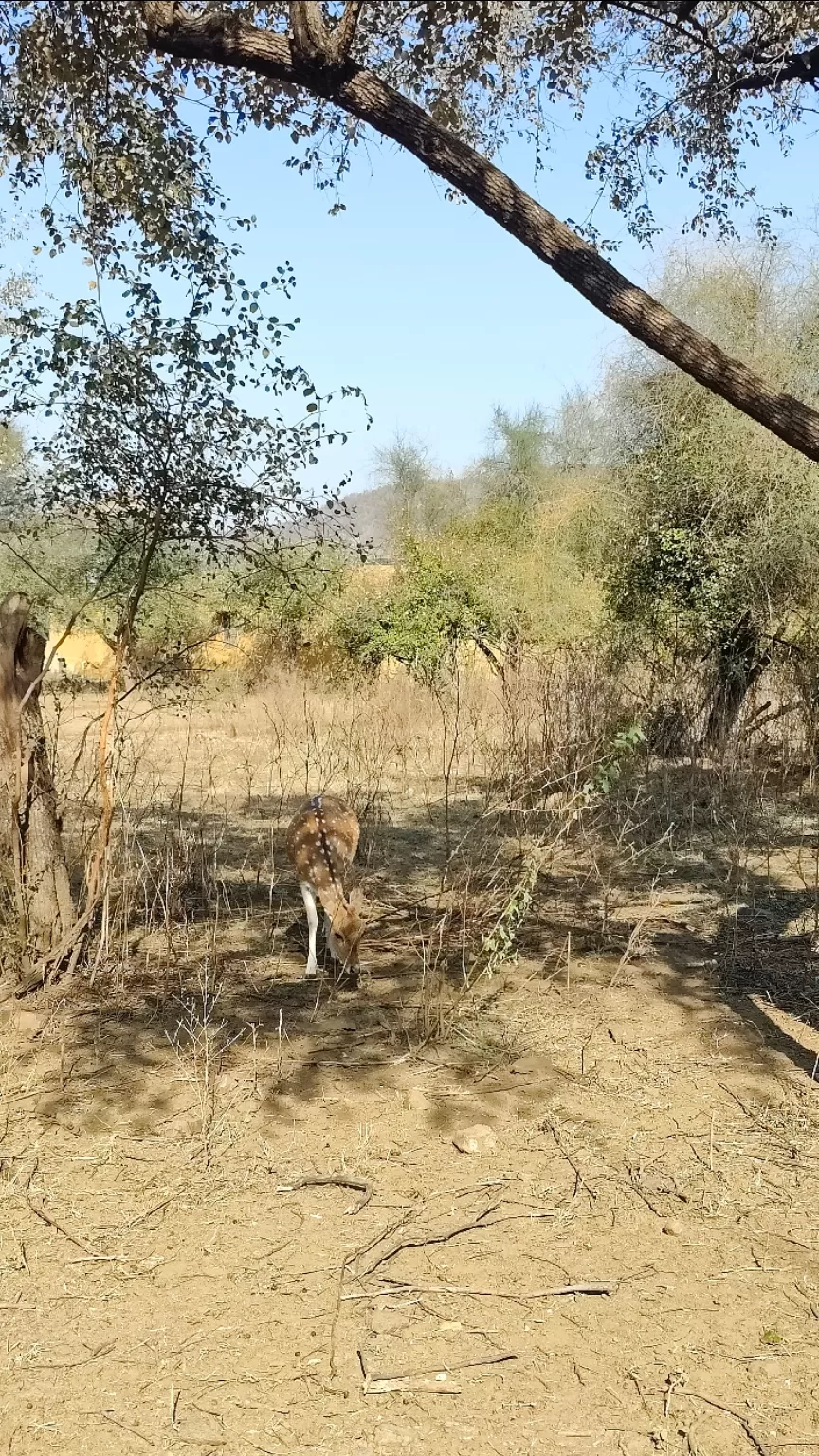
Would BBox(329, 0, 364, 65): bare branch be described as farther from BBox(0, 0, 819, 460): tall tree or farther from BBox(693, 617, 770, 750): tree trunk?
BBox(693, 617, 770, 750): tree trunk

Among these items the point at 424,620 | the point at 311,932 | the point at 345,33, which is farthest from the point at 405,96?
the point at 424,620

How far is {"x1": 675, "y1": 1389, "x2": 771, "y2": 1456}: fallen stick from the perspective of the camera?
254cm

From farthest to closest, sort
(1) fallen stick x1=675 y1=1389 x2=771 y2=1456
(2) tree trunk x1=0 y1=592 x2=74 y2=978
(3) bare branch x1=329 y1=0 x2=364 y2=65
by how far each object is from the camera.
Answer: (2) tree trunk x1=0 y1=592 x2=74 y2=978 < (3) bare branch x1=329 y1=0 x2=364 y2=65 < (1) fallen stick x1=675 y1=1389 x2=771 y2=1456

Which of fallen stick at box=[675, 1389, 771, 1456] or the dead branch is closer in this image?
fallen stick at box=[675, 1389, 771, 1456]

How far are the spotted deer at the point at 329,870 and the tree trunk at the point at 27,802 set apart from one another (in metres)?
1.25

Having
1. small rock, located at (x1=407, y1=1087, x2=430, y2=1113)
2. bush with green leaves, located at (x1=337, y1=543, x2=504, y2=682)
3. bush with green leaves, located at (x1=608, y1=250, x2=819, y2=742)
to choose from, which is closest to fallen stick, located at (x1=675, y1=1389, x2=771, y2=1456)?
small rock, located at (x1=407, y1=1087, x2=430, y2=1113)

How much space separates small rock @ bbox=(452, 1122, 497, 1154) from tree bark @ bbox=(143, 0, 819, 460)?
3154 millimetres

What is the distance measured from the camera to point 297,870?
5969mm

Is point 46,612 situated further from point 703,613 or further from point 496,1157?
point 496,1157

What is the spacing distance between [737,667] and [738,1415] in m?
9.80

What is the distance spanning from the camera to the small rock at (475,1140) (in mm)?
3916

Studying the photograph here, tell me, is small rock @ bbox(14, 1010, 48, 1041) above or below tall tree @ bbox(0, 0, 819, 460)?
below

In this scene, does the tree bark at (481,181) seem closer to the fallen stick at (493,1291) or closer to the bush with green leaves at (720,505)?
the fallen stick at (493,1291)

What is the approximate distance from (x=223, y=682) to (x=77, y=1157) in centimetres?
1623
